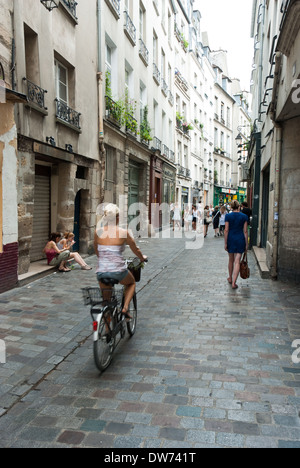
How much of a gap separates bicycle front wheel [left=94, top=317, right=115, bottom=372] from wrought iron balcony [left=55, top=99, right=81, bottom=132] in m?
6.42

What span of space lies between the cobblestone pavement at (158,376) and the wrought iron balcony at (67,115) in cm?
441

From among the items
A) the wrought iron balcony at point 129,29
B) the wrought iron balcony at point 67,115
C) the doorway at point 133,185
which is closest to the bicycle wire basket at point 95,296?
the wrought iron balcony at point 67,115

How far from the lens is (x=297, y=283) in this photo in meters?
7.86

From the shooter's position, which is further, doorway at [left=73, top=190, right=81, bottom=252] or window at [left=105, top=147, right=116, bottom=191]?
window at [left=105, top=147, right=116, bottom=191]

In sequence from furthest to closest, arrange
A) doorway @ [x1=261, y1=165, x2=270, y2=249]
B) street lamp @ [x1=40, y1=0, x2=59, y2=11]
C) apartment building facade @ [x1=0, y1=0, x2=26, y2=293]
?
doorway @ [x1=261, y1=165, x2=270, y2=249], street lamp @ [x1=40, y1=0, x2=59, y2=11], apartment building facade @ [x1=0, y1=0, x2=26, y2=293]

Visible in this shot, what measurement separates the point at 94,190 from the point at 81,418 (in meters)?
9.31

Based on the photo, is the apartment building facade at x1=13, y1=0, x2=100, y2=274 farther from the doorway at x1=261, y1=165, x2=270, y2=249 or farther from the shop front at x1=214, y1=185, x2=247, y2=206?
the shop front at x1=214, y1=185, x2=247, y2=206

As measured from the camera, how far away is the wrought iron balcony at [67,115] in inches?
357

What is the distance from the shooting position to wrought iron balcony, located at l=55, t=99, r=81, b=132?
907 centimetres

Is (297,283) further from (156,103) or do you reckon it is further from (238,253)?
(156,103)

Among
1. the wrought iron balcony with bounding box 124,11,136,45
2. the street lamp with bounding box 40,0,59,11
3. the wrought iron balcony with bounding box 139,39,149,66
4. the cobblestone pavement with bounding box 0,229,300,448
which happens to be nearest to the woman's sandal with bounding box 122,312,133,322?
the cobblestone pavement with bounding box 0,229,300,448

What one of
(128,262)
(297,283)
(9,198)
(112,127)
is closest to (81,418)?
(128,262)

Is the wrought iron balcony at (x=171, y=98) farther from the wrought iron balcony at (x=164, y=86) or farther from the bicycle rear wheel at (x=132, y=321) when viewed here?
the bicycle rear wheel at (x=132, y=321)

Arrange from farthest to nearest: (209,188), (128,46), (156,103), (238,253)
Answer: (209,188) → (156,103) → (128,46) → (238,253)
